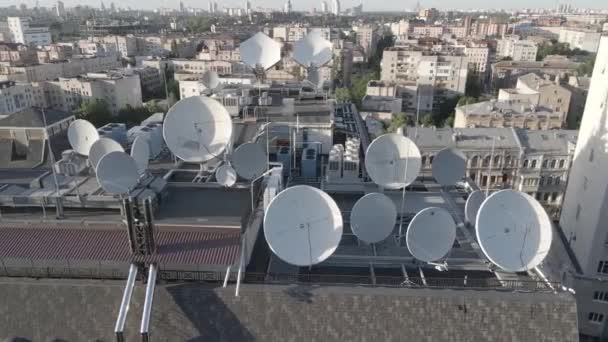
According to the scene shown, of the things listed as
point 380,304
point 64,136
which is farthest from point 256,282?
point 64,136

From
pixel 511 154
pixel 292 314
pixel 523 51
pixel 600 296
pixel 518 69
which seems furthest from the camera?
pixel 523 51

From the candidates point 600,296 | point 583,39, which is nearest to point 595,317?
point 600,296

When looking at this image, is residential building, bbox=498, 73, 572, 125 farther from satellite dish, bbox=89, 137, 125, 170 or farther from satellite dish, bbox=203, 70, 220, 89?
satellite dish, bbox=89, 137, 125, 170

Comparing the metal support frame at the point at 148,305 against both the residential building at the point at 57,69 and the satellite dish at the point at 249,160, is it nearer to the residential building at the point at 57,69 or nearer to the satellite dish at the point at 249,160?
the satellite dish at the point at 249,160

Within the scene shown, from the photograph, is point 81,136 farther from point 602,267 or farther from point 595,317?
point 595,317

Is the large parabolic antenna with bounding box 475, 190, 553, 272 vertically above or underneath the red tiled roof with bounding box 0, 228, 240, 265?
above

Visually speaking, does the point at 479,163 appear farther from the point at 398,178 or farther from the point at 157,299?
the point at 157,299

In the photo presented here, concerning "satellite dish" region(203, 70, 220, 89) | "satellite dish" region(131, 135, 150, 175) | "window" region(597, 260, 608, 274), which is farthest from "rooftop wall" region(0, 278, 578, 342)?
"satellite dish" region(203, 70, 220, 89)
